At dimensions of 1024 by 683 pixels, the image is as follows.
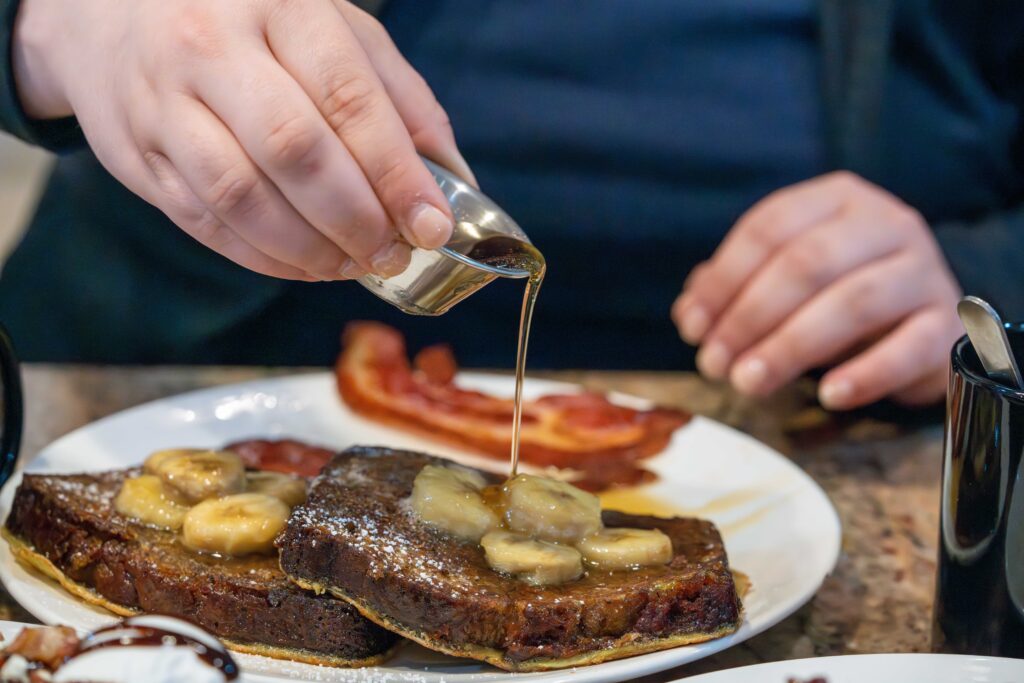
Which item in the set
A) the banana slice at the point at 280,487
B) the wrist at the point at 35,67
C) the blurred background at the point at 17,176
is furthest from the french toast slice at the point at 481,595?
the blurred background at the point at 17,176

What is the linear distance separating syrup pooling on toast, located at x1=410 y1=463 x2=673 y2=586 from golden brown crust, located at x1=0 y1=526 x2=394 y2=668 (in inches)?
7.2

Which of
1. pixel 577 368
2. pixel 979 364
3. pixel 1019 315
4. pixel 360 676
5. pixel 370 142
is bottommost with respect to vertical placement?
pixel 577 368

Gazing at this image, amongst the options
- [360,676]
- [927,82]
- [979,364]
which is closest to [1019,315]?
[927,82]

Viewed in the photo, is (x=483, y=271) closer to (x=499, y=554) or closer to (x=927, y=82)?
(x=499, y=554)

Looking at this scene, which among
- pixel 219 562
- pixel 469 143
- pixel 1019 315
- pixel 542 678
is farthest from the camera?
pixel 469 143

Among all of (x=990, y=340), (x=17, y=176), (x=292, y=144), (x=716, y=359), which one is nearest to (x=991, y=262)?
(x=716, y=359)

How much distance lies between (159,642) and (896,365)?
161cm

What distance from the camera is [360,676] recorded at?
1.27 m

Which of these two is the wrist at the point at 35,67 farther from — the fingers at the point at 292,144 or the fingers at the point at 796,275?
the fingers at the point at 796,275

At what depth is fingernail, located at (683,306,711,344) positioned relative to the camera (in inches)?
90.4

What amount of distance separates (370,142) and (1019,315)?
1.80 metres

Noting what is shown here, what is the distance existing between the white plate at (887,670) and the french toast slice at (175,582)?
0.44m

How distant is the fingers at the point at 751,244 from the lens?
2.26 metres

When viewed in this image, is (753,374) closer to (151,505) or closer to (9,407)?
(151,505)
